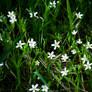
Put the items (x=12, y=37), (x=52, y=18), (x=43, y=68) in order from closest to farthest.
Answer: (x=43, y=68)
(x=12, y=37)
(x=52, y=18)

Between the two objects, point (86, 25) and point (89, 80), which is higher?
point (86, 25)

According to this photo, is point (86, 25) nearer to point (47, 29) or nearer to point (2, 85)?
point (47, 29)

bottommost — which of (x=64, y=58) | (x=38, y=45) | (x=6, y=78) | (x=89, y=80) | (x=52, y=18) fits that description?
(x=89, y=80)

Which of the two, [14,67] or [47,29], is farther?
[47,29]

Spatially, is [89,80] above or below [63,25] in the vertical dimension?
below

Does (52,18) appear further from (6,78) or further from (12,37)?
(6,78)

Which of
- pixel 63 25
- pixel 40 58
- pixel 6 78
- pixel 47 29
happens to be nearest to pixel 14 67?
pixel 6 78

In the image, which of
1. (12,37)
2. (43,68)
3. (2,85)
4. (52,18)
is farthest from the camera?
(52,18)

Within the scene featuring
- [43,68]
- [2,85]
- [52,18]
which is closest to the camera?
[2,85]

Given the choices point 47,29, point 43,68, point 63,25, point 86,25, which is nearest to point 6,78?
point 43,68
